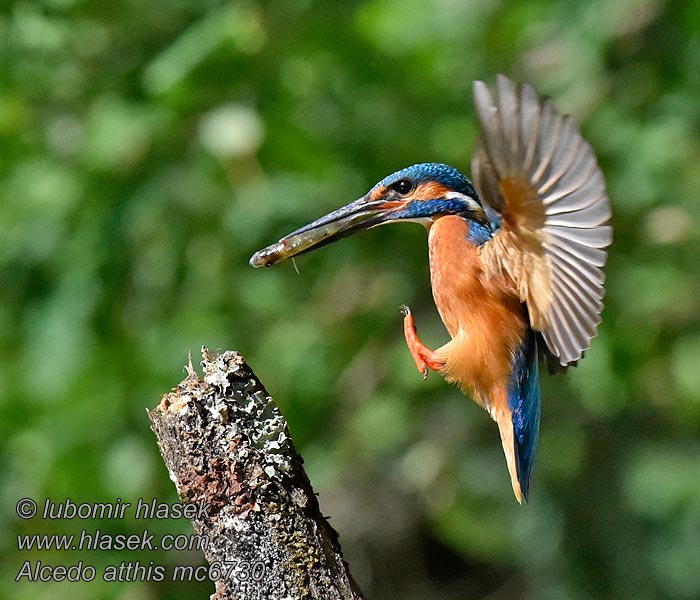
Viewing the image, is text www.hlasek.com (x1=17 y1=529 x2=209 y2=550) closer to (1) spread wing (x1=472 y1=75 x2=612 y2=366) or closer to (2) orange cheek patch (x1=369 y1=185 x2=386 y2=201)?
(2) orange cheek patch (x1=369 y1=185 x2=386 y2=201)

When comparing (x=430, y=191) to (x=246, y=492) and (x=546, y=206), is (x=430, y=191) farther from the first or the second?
(x=246, y=492)

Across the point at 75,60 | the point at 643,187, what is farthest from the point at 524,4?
the point at 75,60

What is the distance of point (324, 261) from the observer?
4.17 m

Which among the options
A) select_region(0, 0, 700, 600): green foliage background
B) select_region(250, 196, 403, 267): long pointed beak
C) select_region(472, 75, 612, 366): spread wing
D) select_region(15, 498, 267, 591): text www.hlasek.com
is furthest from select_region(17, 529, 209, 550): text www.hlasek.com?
select_region(472, 75, 612, 366): spread wing

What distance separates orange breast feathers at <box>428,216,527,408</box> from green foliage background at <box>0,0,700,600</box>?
4.21 feet

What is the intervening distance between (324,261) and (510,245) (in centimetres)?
190

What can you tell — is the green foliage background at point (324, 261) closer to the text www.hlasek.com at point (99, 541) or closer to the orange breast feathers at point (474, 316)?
the text www.hlasek.com at point (99, 541)

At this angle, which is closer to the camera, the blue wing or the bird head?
the blue wing

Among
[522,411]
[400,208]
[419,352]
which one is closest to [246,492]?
→ [419,352]

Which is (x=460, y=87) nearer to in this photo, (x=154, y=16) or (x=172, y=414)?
(x=154, y=16)

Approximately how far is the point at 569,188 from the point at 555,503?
2748 mm

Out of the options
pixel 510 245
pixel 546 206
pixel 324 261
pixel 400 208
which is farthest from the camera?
pixel 324 261

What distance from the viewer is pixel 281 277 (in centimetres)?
443

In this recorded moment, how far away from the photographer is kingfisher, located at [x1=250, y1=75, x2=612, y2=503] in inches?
83.3
